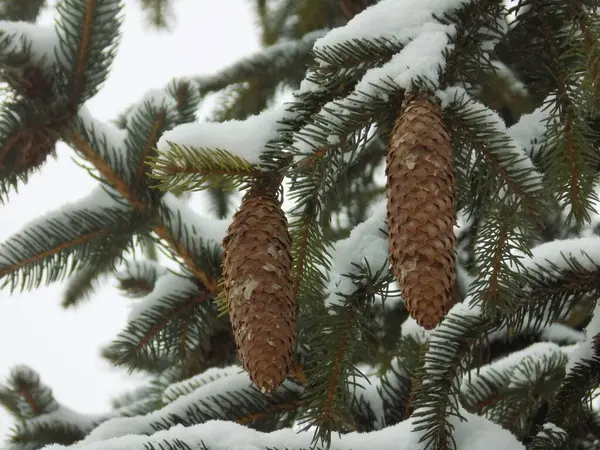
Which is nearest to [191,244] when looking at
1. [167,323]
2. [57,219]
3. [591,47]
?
[167,323]

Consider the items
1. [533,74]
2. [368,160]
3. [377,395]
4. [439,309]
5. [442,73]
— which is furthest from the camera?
[368,160]

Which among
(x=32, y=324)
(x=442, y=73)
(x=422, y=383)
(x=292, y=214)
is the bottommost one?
(x=422, y=383)

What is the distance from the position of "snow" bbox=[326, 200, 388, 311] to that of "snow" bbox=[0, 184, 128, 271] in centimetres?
67

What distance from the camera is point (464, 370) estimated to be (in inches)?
43.3

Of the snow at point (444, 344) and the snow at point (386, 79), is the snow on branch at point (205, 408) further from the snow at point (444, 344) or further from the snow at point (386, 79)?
the snow at point (386, 79)

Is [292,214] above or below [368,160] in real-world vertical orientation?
below

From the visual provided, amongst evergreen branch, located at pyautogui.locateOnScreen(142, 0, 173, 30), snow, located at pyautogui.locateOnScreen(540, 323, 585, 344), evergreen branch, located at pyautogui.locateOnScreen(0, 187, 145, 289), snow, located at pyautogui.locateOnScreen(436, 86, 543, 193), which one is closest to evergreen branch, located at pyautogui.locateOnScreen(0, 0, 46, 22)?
evergreen branch, located at pyautogui.locateOnScreen(142, 0, 173, 30)

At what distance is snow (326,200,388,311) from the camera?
1.08 meters

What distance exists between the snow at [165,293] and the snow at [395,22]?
2.86ft

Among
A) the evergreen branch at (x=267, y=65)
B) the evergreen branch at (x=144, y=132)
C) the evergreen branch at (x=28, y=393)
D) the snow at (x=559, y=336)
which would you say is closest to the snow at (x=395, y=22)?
the evergreen branch at (x=144, y=132)

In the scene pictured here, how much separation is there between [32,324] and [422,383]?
13.3 metres

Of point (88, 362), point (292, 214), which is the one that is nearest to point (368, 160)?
point (292, 214)

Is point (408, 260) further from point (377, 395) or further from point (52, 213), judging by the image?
point (52, 213)

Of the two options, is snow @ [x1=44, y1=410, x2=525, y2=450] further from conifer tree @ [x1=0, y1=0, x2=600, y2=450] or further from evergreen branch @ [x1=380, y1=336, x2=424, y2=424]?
evergreen branch @ [x1=380, y1=336, x2=424, y2=424]
